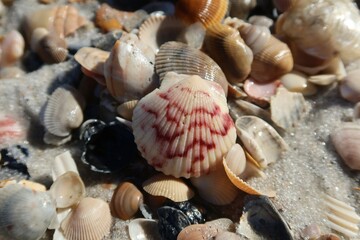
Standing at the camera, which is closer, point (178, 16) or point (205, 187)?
point (205, 187)

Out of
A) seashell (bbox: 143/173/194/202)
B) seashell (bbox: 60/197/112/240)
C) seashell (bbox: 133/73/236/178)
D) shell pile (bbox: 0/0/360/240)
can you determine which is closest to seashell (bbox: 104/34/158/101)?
shell pile (bbox: 0/0/360/240)

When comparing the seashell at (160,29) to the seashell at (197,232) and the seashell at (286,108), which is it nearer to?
the seashell at (286,108)

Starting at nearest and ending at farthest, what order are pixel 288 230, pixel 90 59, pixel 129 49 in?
1. pixel 288 230
2. pixel 129 49
3. pixel 90 59

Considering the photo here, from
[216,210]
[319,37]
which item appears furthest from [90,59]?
[319,37]

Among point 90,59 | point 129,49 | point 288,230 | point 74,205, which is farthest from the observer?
point 90,59

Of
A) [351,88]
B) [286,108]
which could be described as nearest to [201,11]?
[286,108]

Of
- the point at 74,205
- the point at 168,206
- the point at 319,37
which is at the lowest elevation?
the point at 74,205

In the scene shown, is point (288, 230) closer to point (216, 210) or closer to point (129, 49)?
point (216, 210)
